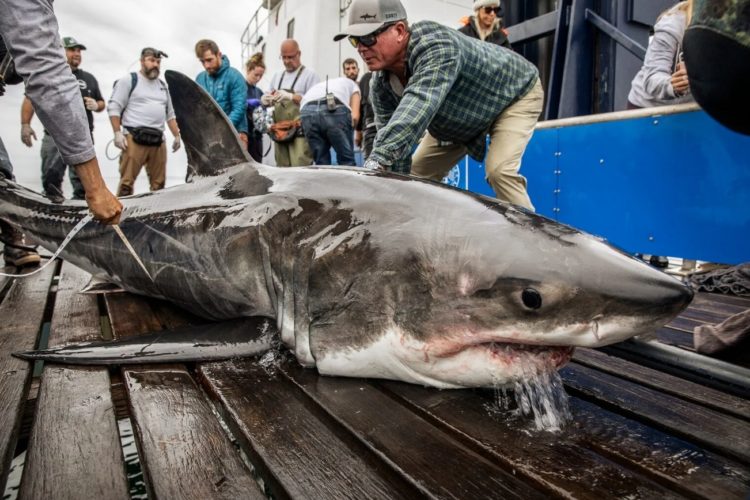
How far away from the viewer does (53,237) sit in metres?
2.92

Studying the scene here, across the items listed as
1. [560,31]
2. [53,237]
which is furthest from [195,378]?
[560,31]

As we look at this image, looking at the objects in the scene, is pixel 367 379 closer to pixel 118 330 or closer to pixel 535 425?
pixel 535 425

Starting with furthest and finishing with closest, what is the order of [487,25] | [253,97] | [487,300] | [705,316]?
[253,97], [487,25], [705,316], [487,300]

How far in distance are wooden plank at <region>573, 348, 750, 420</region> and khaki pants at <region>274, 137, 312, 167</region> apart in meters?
5.04

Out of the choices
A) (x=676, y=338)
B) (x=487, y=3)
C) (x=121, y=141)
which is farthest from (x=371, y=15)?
(x=121, y=141)

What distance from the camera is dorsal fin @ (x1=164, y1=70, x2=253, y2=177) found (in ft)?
7.65

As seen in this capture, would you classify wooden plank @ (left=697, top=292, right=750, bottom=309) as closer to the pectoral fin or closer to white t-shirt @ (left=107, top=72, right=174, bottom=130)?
the pectoral fin

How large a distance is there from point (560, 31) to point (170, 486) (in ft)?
21.8

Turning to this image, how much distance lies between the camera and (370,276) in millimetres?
1581

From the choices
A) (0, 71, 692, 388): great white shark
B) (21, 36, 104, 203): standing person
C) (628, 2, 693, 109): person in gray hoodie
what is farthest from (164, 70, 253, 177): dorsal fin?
(21, 36, 104, 203): standing person

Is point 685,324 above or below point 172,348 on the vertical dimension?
below

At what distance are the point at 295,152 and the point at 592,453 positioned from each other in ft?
19.3

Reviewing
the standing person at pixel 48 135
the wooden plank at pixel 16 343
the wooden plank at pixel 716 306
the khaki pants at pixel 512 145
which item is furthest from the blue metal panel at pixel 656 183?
the standing person at pixel 48 135

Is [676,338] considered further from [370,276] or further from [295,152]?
[295,152]
